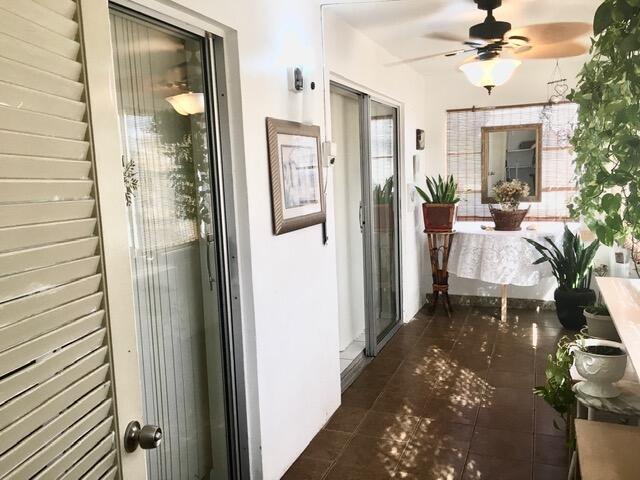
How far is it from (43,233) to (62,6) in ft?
1.32

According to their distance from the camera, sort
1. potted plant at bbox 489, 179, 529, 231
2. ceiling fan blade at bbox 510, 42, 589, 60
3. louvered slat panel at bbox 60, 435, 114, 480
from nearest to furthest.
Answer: louvered slat panel at bbox 60, 435, 114, 480 → ceiling fan blade at bbox 510, 42, 589, 60 → potted plant at bbox 489, 179, 529, 231

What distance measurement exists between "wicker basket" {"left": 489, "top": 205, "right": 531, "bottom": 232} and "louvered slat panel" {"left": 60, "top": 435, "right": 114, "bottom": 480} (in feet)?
14.6

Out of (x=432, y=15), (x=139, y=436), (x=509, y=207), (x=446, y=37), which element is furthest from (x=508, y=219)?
(x=139, y=436)

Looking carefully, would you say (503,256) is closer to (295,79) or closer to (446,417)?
(446,417)

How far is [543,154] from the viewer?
5.29 meters

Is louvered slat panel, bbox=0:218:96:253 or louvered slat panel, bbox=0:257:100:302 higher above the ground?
louvered slat panel, bbox=0:218:96:253

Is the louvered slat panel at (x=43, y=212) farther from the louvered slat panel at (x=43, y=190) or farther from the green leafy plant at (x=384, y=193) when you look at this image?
the green leafy plant at (x=384, y=193)

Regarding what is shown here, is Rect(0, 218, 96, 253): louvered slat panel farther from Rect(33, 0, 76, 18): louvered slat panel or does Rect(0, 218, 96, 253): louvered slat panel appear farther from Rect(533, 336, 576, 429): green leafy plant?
Rect(533, 336, 576, 429): green leafy plant

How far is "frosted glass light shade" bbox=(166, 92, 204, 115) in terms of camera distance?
199 cm

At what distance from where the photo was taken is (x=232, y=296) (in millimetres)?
2285

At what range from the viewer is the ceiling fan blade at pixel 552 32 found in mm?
3672

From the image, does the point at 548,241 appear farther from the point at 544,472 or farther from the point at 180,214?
the point at 180,214

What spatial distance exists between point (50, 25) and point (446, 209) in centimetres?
435

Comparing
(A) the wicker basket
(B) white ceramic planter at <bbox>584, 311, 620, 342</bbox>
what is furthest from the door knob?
(A) the wicker basket
